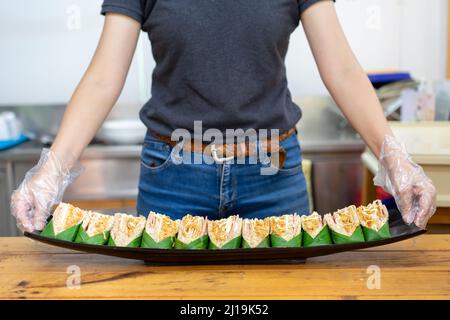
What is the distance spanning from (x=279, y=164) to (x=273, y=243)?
0.97 feet

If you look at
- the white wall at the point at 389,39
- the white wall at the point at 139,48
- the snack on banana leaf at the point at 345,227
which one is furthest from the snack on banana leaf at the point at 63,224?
the white wall at the point at 389,39

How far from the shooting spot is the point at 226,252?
3.60 ft

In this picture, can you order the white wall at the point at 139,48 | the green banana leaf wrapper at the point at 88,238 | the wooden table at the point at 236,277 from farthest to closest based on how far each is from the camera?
1. the white wall at the point at 139,48
2. the green banana leaf wrapper at the point at 88,238
3. the wooden table at the point at 236,277

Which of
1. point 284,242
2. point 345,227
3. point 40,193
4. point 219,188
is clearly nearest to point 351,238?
point 345,227

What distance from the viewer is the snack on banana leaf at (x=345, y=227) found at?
1.12m

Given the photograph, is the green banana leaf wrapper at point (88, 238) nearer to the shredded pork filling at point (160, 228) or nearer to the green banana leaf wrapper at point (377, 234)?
the shredded pork filling at point (160, 228)

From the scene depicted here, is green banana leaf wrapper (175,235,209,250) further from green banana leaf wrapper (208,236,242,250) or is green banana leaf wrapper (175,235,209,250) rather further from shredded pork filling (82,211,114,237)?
shredded pork filling (82,211,114,237)

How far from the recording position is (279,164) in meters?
1.38

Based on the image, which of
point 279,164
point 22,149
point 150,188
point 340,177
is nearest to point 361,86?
point 279,164

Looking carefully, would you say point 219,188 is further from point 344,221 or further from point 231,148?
point 344,221

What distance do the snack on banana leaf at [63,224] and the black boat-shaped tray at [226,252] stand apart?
2 centimetres

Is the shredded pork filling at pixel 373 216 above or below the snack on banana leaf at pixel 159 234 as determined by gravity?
above

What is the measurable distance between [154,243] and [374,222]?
417mm
